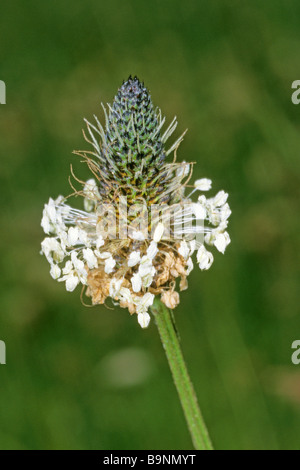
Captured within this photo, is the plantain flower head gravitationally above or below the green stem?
above

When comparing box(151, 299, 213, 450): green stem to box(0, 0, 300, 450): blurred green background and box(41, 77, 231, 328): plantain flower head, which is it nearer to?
box(41, 77, 231, 328): plantain flower head

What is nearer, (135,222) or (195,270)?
(135,222)

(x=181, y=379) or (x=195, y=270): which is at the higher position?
(x=195, y=270)

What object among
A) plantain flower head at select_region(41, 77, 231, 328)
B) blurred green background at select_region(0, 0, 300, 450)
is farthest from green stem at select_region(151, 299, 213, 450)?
blurred green background at select_region(0, 0, 300, 450)

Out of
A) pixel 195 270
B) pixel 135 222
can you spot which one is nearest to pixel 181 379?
pixel 135 222

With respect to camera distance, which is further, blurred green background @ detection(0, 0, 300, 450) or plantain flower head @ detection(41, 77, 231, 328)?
blurred green background @ detection(0, 0, 300, 450)

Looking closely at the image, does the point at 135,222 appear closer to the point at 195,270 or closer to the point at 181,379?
the point at 181,379

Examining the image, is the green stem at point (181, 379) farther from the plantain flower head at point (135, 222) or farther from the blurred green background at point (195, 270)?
the blurred green background at point (195, 270)
